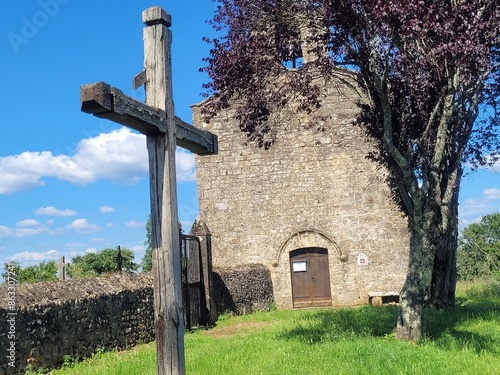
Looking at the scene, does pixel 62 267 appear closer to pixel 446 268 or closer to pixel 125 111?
pixel 446 268

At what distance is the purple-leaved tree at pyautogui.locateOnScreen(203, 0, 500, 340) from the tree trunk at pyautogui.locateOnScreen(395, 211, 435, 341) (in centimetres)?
2

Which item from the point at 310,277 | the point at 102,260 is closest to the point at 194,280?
the point at 310,277

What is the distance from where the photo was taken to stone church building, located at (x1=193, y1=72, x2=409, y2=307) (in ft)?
61.1

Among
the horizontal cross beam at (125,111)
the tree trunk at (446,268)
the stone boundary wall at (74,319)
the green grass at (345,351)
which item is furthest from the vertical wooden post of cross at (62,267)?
the horizontal cross beam at (125,111)

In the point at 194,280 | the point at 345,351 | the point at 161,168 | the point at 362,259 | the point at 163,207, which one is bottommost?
the point at 345,351

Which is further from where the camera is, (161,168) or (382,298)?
(382,298)

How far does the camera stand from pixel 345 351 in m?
7.85

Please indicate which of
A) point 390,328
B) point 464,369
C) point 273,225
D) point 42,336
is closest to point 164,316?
point 464,369

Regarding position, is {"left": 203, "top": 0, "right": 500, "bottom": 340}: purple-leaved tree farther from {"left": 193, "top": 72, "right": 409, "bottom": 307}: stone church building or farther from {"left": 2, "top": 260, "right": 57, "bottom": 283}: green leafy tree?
{"left": 2, "top": 260, "right": 57, "bottom": 283}: green leafy tree

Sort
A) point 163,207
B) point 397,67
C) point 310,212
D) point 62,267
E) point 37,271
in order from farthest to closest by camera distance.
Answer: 1. point 37,271
2. point 310,212
3. point 62,267
4. point 397,67
5. point 163,207

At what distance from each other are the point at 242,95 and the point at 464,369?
597cm

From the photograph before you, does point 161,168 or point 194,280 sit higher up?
point 161,168

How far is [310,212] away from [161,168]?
14950mm

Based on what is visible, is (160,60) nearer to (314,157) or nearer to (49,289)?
(49,289)
